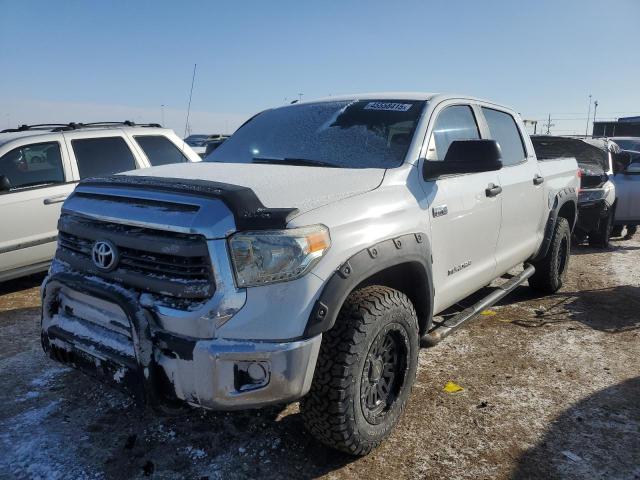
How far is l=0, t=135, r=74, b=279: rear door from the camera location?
5.15 meters

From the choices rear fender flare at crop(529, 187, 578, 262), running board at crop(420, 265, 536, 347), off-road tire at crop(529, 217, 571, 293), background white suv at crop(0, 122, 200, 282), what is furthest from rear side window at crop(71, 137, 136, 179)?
off-road tire at crop(529, 217, 571, 293)

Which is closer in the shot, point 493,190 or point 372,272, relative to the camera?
point 372,272

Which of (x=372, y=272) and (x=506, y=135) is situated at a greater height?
(x=506, y=135)

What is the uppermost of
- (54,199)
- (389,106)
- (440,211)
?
(389,106)

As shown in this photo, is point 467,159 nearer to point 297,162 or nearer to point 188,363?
point 297,162

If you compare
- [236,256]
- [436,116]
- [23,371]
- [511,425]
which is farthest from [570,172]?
[23,371]

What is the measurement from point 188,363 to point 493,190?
2485mm

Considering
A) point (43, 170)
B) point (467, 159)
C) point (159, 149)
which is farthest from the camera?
point (159, 149)

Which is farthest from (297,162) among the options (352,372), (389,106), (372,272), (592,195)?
(592,195)

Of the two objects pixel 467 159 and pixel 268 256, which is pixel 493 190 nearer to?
pixel 467 159

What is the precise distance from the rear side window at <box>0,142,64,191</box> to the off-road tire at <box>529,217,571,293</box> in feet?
16.8

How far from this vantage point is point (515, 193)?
4051 millimetres

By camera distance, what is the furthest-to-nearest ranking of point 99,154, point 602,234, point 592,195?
1. point 602,234
2. point 592,195
3. point 99,154

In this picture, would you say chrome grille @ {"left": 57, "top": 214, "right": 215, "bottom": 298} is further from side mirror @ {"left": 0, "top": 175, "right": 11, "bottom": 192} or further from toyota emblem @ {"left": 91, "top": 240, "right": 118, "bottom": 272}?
side mirror @ {"left": 0, "top": 175, "right": 11, "bottom": 192}
